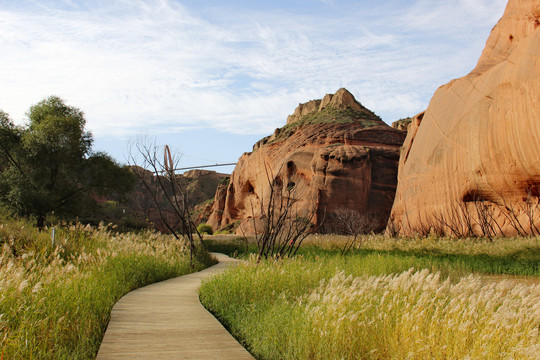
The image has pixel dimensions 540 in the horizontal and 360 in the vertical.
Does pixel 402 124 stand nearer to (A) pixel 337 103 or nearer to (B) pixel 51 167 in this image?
(A) pixel 337 103

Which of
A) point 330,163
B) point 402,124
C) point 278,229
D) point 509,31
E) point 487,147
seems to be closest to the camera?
point 278,229

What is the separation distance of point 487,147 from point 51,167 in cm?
2696

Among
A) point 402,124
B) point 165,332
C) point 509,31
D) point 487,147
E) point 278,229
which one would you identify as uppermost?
point 509,31

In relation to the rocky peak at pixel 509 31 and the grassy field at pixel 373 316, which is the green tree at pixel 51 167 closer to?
the grassy field at pixel 373 316

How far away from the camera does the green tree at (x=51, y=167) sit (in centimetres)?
2855

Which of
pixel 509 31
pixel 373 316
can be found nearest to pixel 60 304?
pixel 373 316

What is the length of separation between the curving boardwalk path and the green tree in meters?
24.1

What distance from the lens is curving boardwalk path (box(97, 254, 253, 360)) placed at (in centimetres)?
473

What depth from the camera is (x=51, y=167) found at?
99.6 ft

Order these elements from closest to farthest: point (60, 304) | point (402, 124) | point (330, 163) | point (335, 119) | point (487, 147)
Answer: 1. point (60, 304)
2. point (487, 147)
3. point (330, 163)
4. point (335, 119)
5. point (402, 124)

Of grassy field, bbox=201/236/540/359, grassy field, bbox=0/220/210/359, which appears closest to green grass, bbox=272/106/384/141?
grassy field, bbox=0/220/210/359

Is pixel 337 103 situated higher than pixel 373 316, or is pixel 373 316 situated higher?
pixel 337 103

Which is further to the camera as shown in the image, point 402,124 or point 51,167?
point 402,124

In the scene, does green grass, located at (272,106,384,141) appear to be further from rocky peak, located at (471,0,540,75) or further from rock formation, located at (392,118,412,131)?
rocky peak, located at (471,0,540,75)
